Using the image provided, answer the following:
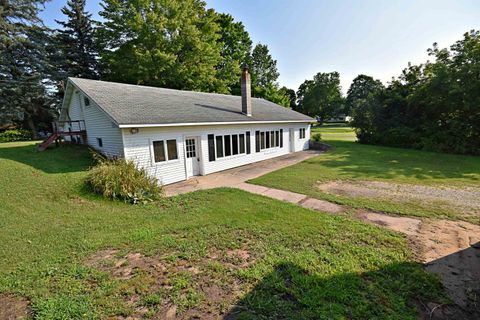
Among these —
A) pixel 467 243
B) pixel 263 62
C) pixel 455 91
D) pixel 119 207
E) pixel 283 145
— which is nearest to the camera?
pixel 467 243

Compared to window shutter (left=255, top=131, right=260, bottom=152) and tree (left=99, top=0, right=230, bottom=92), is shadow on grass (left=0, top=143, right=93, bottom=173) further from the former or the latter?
tree (left=99, top=0, right=230, bottom=92)

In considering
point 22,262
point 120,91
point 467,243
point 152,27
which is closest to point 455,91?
point 467,243

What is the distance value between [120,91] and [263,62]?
98.2ft

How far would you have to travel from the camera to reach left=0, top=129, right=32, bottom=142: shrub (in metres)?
20.9

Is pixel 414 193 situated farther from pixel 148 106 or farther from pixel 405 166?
pixel 148 106

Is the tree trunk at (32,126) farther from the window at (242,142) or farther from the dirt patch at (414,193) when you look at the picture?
the dirt patch at (414,193)

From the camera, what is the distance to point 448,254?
4.15m

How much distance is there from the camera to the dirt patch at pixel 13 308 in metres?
2.84

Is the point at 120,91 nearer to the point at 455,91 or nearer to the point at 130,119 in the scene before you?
the point at 130,119

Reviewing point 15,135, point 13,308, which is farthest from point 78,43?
point 13,308

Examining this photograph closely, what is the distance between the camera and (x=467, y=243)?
451 centimetres

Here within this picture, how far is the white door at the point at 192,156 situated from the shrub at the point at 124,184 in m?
2.84

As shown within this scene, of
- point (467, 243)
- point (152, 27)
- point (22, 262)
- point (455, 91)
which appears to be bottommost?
point (467, 243)

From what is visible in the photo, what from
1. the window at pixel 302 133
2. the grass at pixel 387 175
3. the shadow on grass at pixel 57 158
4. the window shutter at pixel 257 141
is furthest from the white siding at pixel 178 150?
the window at pixel 302 133
